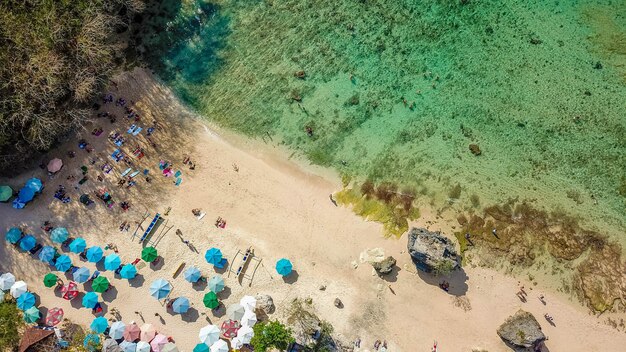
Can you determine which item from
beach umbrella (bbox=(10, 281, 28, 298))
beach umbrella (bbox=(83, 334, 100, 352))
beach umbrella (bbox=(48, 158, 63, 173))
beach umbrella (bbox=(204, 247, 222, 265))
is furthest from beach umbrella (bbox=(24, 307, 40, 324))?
beach umbrella (bbox=(204, 247, 222, 265))

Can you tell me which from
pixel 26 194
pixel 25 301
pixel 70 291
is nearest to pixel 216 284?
pixel 70 291

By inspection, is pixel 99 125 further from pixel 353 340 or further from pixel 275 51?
pixel 353 340

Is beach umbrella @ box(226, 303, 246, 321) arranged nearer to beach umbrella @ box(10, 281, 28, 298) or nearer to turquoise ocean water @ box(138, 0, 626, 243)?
turquoise ocean water @ box(138, 0, 626, 243)

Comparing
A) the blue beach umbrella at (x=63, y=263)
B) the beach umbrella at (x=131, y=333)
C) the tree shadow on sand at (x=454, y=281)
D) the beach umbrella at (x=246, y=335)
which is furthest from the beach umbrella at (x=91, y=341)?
the tree shadow on sand at (x=454, y=281)

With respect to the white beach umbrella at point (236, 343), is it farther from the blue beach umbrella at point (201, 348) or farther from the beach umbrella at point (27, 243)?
the beach umbrella at point (27, 243)

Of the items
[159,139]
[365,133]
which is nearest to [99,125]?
[159,139]

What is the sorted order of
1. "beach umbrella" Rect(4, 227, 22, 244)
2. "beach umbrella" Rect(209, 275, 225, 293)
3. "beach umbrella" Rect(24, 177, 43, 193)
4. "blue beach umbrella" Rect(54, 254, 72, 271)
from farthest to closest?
"beach umbrella" Rect(24, 177, 43, 193), "beach umbrella" Rect(4, 227, 22, 244), "blue beach umbrella" Rect(54, 254, 72, 271), "beach umbrella" Rect(209, 275, 225, 293)
